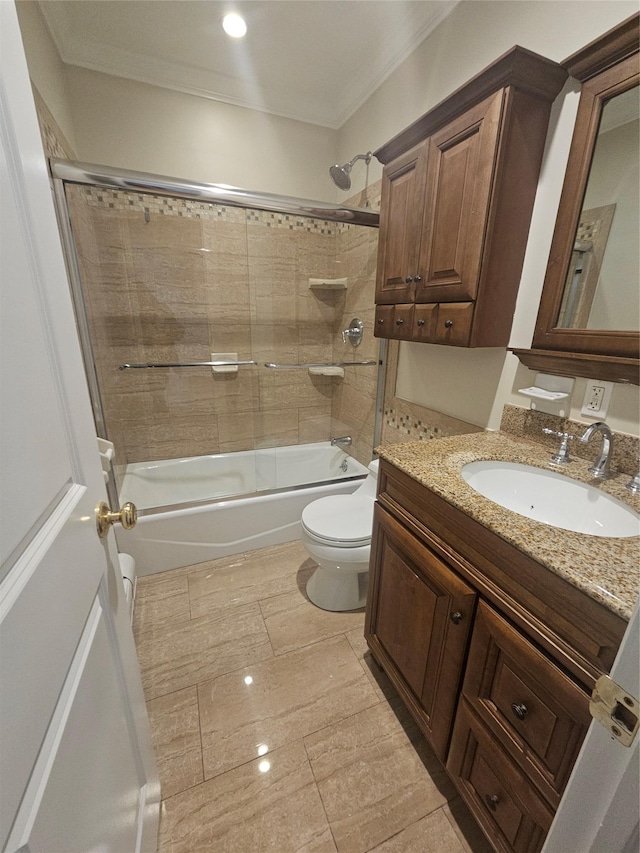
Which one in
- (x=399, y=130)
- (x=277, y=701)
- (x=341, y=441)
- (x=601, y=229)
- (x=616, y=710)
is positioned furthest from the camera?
(x=341, y=441)

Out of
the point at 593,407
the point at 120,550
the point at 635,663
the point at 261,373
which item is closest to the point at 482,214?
the point at 593,407

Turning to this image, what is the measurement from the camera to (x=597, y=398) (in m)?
1.07

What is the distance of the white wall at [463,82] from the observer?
3.44ft

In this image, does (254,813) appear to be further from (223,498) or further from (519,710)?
(223,498)

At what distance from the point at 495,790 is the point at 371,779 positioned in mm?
428

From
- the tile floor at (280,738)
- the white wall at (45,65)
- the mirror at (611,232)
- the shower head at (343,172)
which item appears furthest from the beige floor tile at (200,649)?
→ the shower head at (343,172)

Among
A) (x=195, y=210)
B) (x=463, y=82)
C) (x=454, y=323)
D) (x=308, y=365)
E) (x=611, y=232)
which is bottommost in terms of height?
(x=308, y=365)

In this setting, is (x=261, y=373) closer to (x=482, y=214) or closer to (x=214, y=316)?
(x=214, y=316)

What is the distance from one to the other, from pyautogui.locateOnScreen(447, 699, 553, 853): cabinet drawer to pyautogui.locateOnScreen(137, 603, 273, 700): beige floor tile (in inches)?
31.6

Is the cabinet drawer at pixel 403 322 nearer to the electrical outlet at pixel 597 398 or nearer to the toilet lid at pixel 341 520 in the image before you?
the electrical outlet at pixel 597 398

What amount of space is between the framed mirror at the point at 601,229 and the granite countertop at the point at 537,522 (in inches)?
12.2

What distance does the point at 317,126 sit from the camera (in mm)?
2316

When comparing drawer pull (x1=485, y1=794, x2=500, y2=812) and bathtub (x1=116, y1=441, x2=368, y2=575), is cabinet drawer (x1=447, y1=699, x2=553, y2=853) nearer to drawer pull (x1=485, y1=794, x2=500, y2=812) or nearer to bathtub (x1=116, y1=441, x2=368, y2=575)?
drawer pull (x1=485, y1=794, x2=500, y2=812)

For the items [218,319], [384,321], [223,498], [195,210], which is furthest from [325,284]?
[223,498]
